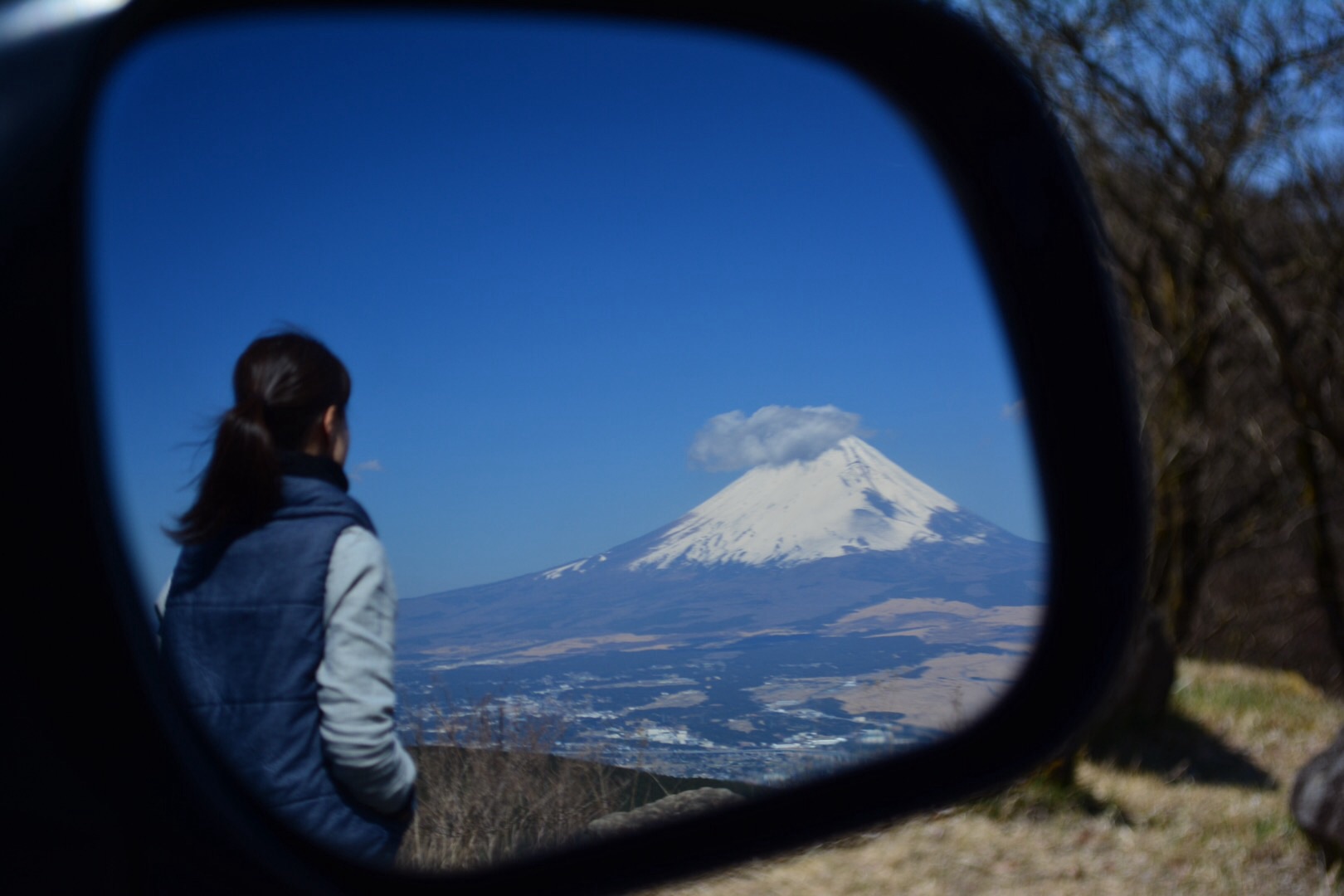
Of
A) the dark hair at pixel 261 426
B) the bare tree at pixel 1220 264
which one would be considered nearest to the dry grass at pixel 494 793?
the dark hair at pixel 261 426

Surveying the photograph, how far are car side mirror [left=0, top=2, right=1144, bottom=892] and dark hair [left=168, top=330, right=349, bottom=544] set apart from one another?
0.13m

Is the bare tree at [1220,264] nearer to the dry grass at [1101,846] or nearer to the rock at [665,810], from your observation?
the dry grass at [1101,846]

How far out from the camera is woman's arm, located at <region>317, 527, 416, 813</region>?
126 cm

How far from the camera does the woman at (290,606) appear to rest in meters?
1.22

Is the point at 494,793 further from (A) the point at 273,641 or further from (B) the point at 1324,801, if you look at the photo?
(B) the point at 1324,801

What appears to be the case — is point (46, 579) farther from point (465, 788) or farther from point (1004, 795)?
point (1004, 795)

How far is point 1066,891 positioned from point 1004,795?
1068mm

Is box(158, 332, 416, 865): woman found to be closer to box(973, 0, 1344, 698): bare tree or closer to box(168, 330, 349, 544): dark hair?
box(168, 330, 349, 544): dark hair

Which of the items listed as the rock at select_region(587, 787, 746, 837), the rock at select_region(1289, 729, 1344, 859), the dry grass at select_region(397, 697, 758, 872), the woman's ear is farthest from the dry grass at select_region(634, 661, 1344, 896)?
the woman's ear

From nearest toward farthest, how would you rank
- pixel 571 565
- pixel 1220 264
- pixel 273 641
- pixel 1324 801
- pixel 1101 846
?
1. pixel 273 641
2. pixel 571 565
3. pixel 1324 801
4. pixel 1101 846
5. pixel 1220 264

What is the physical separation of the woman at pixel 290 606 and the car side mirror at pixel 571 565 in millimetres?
47

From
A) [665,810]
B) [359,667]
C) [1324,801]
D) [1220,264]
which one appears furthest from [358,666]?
[1220,264]

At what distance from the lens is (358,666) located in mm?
1284

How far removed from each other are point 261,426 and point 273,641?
0.22 meters
